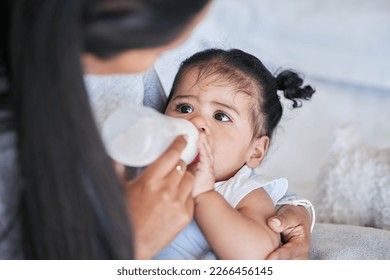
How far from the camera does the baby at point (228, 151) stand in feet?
2.68

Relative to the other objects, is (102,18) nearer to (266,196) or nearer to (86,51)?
(86,51)

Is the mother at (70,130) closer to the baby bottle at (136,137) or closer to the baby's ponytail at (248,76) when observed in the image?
the baby bottle at (136,137)

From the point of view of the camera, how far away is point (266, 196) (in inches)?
35.6

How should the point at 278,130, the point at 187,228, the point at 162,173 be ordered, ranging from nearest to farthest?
1. the point at 162,173
2. the point at 187,228
3. the point at 278,130

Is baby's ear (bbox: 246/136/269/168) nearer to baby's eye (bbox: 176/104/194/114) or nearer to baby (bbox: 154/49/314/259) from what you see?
baby (bbox: 154/49/314/259)

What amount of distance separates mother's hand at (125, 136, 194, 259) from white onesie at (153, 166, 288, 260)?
0.26 feet

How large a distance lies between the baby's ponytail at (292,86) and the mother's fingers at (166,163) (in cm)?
30

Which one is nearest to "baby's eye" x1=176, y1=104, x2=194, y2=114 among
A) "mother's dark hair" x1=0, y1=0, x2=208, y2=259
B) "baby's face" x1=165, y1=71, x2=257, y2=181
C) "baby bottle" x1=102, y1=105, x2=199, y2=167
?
"baby's face" x1=165, y1=71, x2=257, y2=181

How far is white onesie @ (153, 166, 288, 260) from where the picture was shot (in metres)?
0.84

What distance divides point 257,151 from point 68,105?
15.4 inches

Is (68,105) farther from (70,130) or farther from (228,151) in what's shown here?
(228,151)

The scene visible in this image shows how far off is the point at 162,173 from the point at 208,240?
144mm

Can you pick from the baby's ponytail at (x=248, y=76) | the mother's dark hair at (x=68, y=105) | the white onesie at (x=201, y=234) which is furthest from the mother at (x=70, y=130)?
the baby's ponytail at (x=248, y=76)
